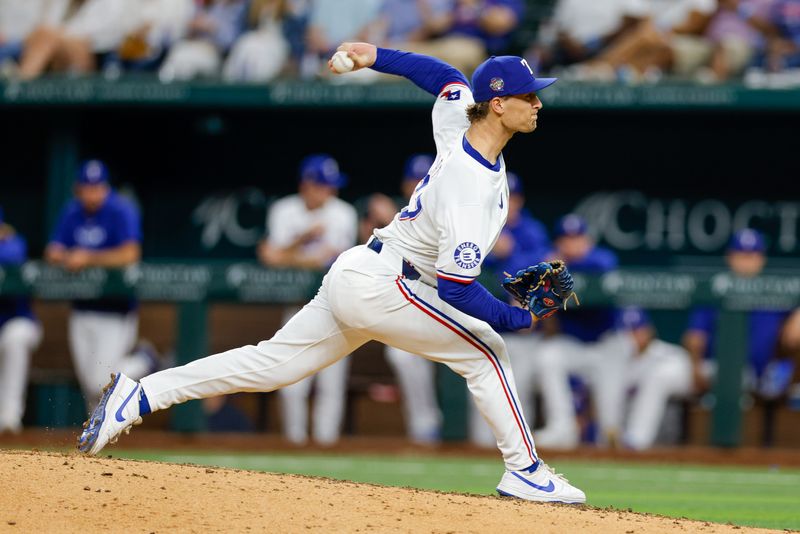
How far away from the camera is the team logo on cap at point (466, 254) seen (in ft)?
15.6

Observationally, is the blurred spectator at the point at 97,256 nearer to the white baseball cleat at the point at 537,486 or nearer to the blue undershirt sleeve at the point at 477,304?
the white baseball cleat at the point at 537,486

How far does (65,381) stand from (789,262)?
19.6 feet

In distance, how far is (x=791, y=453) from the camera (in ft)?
31.2

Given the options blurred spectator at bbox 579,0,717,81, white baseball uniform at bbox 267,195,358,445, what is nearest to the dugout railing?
white baseball uniform at bbox 267,195,358,445

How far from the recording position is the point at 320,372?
9.65 metres

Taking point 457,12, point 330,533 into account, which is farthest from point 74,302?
point 330,533

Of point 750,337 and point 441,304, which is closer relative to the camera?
point 441,304

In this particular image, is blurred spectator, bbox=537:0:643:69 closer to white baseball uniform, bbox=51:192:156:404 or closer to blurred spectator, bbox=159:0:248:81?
blurred spectator, bbox=159:0:248:81

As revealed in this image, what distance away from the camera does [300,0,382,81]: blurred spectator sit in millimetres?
11219

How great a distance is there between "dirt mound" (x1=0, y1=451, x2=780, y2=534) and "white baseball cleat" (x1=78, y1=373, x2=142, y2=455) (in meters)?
0.08

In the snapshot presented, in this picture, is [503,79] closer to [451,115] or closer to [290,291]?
[451,115]

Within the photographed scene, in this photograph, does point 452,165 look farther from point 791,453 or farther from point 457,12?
point 457,12

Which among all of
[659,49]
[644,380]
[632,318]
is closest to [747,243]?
[632,318]

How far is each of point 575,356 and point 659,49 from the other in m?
2.61
